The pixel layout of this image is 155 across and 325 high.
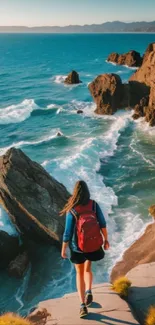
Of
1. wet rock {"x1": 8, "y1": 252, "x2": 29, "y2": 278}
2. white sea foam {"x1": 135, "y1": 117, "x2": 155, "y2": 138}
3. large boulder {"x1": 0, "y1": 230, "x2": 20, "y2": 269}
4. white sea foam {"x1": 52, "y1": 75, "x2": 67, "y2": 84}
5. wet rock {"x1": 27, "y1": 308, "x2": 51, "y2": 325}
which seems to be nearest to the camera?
wet rock {"x1": 27, "y1": 308, "x2": 51, "y2": 325}

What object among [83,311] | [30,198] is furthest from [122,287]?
[30,198]

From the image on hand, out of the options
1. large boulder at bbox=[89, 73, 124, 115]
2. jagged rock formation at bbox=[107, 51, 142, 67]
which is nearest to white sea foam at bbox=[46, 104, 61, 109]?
Answer: large boulder at bbox=[89, 73, 124, 115]

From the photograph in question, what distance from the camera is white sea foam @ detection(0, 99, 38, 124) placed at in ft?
168

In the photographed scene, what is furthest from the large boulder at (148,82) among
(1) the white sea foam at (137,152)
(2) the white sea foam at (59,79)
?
(2) the white sea foam at (59,79)

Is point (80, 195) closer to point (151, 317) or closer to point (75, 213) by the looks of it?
point (75, 213)

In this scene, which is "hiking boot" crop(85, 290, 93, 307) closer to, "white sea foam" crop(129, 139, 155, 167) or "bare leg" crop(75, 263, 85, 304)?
"bare leg" crop(75, 263, 85, 304)

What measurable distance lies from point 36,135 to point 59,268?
27.2m

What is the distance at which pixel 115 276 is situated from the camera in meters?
16.6

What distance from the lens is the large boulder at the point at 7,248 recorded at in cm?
1831

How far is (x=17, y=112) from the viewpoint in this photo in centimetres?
5438

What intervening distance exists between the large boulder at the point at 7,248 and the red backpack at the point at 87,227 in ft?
37.3

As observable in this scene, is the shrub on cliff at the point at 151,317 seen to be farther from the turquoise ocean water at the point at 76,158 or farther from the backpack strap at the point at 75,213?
the turquoise ocean water at the point at 76,158

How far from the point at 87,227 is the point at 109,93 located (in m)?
43.1

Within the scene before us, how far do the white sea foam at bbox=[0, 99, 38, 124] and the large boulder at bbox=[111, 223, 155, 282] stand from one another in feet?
114
